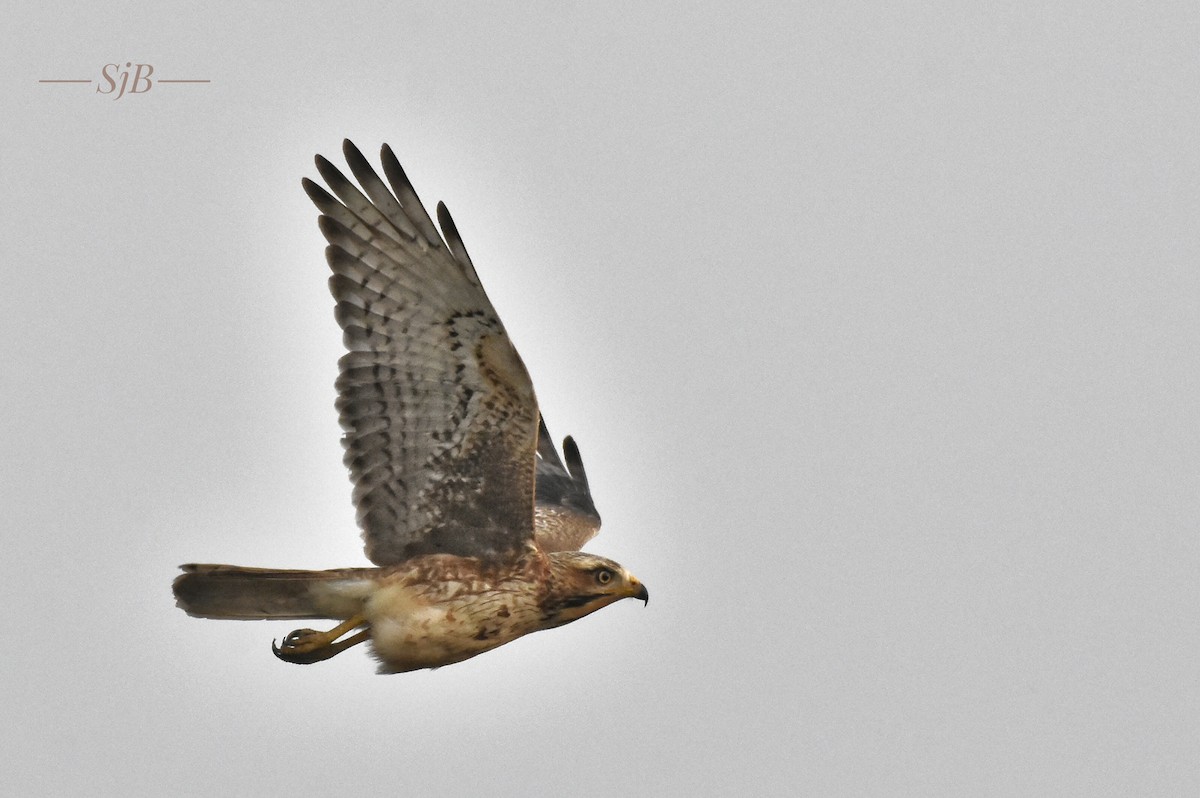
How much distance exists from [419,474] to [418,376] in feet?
1.97

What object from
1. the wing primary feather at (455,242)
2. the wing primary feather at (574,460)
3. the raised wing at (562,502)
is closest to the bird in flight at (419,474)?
the wing primary feather at (455,242)

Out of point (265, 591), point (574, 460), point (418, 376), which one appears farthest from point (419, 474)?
point (574, 460)

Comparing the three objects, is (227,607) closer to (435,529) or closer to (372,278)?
(435,529)

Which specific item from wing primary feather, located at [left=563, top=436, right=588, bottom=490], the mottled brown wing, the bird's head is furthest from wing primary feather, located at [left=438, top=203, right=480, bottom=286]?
wing primary feather, located at [left=563, top=436, right=588, bottom=490]

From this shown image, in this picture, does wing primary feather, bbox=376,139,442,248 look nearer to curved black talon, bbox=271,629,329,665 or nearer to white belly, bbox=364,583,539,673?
white belly, bbox=364,583,539,673

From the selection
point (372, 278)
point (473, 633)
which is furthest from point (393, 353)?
point (473, 633)

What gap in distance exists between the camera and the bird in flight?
991cm

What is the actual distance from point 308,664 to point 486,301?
97.0 inches

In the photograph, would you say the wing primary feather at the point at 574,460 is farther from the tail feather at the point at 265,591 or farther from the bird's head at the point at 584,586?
the tail feather at the point at 265,591

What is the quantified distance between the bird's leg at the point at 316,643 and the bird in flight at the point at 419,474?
1 cm

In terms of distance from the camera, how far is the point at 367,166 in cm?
987

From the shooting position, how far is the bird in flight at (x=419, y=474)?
9.91 meters

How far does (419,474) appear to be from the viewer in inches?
403

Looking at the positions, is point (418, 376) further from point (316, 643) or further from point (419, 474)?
point (316, 643)
